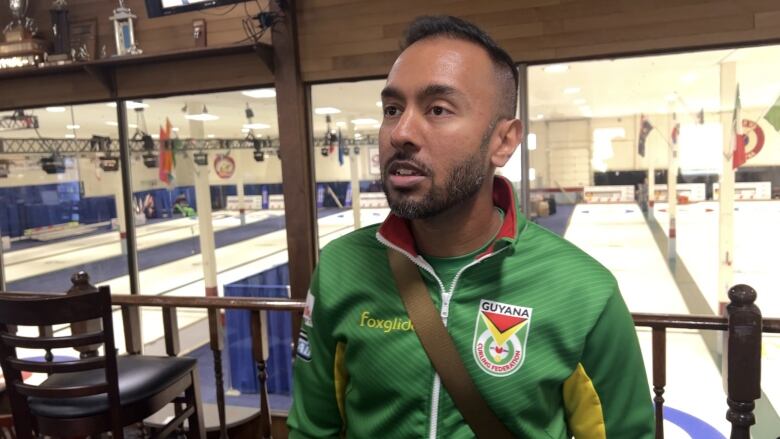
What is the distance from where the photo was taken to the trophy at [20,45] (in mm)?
4402

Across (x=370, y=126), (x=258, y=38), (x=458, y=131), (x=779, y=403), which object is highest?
(x=258, y=38)

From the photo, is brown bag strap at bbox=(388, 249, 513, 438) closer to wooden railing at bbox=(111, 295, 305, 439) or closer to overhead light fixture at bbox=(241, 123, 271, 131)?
wooden railing at bbox=(111, 295, 305, 439)

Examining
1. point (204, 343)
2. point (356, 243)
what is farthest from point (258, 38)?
point (204, 343)

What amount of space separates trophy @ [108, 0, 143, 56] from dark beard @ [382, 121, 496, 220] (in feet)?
12.7

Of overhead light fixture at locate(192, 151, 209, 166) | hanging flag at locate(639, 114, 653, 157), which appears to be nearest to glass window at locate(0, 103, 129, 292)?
overhead light fixture at locate(192, 151, 209, 166)

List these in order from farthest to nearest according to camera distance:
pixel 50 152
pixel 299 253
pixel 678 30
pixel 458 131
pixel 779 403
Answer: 1. pixel 50 152
2. pixel 779 403
3. pixel 299 253
4. pixel 678 30
5. pixel 458 131

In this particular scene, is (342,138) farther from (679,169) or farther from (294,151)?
(679,169)

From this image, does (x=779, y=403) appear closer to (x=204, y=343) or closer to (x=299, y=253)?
(x=299, y=253)

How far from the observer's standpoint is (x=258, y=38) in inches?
160

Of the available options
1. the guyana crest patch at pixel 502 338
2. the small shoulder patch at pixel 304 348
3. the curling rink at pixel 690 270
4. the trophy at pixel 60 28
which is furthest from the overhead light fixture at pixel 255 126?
the guyana crest patch at pixel 502 338

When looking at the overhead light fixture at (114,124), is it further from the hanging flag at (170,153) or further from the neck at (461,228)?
the neck at (461,228)

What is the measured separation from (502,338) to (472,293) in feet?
0.31

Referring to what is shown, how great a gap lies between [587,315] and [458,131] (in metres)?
0.37

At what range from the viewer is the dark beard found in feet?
3.18
